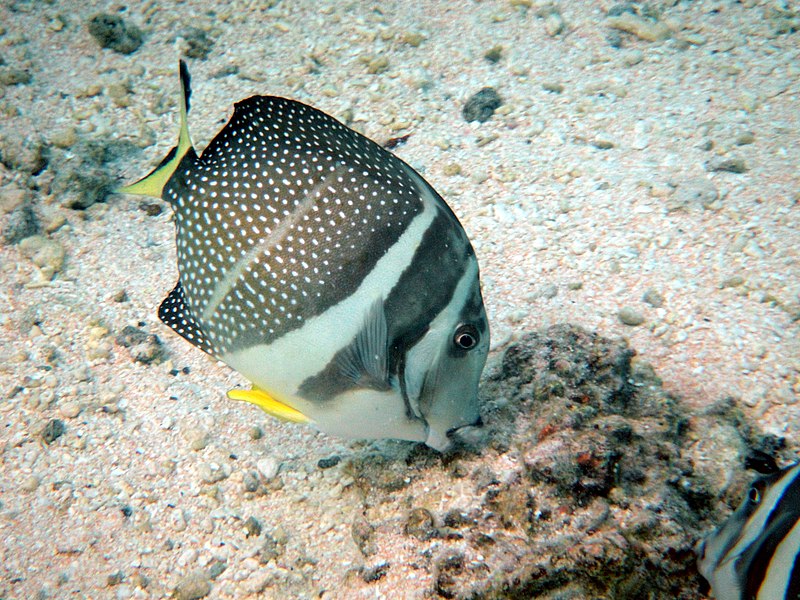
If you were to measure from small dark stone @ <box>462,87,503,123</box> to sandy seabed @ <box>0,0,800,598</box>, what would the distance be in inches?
3.4

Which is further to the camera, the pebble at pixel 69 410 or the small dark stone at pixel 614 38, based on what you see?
the small dark stone at pixel 614 38

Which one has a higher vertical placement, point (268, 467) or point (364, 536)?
point (364, 536)

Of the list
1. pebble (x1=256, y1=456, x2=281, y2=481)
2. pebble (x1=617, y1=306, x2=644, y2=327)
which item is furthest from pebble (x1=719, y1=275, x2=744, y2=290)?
pebble (x1=256, y1=456, x2=281, y2=481)

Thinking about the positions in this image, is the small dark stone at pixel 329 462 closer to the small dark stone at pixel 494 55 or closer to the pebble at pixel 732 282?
the pebble at pixel 732 282

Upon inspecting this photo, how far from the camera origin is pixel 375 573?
2314 mm

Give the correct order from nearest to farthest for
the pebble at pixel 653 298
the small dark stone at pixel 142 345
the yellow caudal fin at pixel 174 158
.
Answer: the yellow caudal fin at pixel 174 158 < the pebble at pixel 653 298 < the small dark stone at pixel 142 345

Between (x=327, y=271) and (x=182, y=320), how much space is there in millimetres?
829

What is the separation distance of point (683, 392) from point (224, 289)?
2386 mm

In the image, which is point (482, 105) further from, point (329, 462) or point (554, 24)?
point (329, 462)

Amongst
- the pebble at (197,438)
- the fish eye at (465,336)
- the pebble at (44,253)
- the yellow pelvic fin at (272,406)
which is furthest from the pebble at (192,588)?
the pebble at (44,253)

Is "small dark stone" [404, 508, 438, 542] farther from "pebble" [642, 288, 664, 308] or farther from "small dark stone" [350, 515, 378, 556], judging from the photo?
"pebble" [642, 288, 664, 308]

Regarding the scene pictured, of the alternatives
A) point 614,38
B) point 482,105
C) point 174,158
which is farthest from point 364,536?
point 614,38

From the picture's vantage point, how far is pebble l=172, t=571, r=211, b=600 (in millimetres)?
2506

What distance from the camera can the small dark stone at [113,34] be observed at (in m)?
5.55
